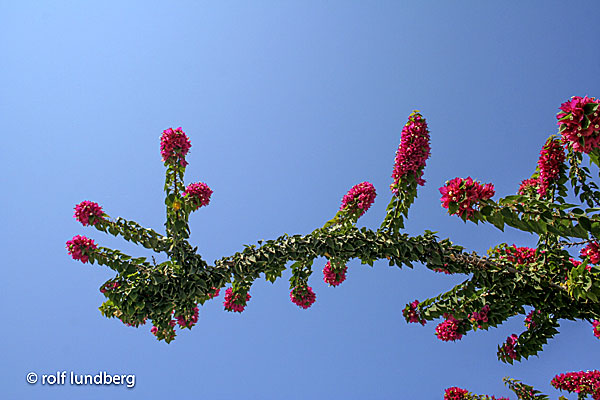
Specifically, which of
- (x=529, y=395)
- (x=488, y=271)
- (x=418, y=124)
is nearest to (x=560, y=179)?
(x=488, y=271)

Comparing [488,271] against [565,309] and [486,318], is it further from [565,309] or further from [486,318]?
[565,309]


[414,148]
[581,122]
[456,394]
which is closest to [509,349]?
[456,394]

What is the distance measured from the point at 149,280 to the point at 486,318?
2.99m

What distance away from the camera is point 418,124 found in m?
3.50

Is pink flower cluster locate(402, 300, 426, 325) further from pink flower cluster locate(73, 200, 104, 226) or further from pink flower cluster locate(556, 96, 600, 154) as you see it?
pink flower cluster locate(73, 200, 104, 226)

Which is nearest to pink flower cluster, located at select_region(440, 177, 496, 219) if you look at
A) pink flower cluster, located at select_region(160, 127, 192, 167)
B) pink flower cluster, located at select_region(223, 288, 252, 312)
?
pink flower cluster, located at select_region(160, 127, 192, 167)

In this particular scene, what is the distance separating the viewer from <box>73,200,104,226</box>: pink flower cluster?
12.8 feet

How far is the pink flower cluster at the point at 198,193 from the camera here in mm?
4074

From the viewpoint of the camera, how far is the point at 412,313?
151 inches

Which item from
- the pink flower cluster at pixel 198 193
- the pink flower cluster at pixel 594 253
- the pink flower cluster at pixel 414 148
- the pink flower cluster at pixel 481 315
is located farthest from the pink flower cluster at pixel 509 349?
the pink flower cluster at pixel 198 193

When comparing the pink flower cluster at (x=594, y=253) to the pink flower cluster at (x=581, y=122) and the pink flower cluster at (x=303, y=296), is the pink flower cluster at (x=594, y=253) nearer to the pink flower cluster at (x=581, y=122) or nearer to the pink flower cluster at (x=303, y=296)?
the pink flower cluster at (x=581, y=122)

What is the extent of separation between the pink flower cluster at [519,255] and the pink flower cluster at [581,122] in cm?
195

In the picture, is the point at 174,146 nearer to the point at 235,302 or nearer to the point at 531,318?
the point at 235,302

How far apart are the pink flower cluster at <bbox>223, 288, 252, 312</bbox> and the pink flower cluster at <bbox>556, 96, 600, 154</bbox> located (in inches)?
128
